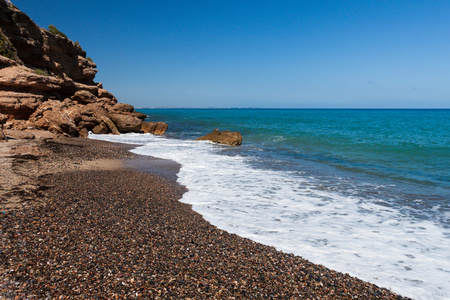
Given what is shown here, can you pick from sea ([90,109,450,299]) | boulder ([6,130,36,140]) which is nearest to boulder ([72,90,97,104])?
boulder ([6,130,36,140])

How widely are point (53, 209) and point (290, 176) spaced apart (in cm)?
914

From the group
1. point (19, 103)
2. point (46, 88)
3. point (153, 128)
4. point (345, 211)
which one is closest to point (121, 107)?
point (153, 128)

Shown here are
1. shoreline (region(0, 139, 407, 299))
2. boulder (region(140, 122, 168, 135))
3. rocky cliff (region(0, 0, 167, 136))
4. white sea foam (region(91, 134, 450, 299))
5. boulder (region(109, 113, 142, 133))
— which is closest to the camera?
shoreline (region(0, 139, 407, 299))

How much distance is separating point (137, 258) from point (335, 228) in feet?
15.5

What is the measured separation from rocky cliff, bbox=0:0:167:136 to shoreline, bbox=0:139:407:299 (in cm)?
1508

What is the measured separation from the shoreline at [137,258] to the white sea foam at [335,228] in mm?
499

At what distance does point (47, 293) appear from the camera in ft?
11.2

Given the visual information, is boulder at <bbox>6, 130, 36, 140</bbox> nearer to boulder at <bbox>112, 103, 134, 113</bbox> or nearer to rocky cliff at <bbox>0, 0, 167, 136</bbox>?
rocky cliff at <bbox>0, 0, 167, 136</bbox>

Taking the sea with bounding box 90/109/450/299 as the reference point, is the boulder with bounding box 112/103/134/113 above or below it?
above

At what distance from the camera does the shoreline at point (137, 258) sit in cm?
369

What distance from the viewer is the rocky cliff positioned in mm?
19062

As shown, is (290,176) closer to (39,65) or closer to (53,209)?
(53,209)

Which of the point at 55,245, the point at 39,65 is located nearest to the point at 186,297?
Answer: the point at 55,245

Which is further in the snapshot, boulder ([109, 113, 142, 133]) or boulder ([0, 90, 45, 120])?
boulder ([109, 113, 142, 133])
